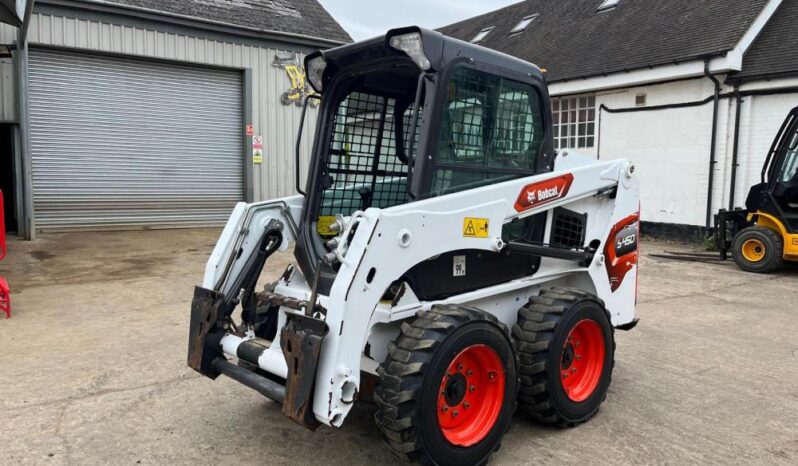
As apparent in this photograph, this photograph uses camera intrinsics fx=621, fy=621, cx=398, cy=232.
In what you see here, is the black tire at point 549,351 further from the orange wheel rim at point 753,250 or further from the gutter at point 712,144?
the gutter at point 712,144

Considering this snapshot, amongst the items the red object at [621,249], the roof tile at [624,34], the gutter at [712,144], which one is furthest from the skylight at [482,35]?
the red object at [621,249]

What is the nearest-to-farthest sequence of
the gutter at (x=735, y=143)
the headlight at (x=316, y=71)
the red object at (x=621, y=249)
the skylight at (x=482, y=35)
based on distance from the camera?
the headlight at (x=316, y=71)
the red object at (x=621, y=249)
the gutter at (x=735, y=143)
the skylight at (x=482, y=35)

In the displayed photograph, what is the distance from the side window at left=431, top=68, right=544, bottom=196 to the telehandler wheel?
0.81 meters

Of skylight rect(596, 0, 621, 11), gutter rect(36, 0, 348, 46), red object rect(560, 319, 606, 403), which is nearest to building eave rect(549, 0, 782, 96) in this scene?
skylight rect(596, 0, 621, 11)

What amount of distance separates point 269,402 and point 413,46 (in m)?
2.55

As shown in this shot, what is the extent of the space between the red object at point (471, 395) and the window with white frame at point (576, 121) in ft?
41.0

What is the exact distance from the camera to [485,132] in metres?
3.80

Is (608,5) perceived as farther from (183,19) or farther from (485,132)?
(485,132)

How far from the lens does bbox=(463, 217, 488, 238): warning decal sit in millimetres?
3424

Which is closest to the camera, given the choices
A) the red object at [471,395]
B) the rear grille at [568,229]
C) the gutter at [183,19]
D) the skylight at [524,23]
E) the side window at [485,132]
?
the red object at [471,395]

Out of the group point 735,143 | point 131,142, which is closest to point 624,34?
point 735,143

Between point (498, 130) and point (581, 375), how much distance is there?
170 centimetres

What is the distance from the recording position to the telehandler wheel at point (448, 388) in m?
2.93

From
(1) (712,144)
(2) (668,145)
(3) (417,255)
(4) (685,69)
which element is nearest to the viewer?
(3) (417,255)
